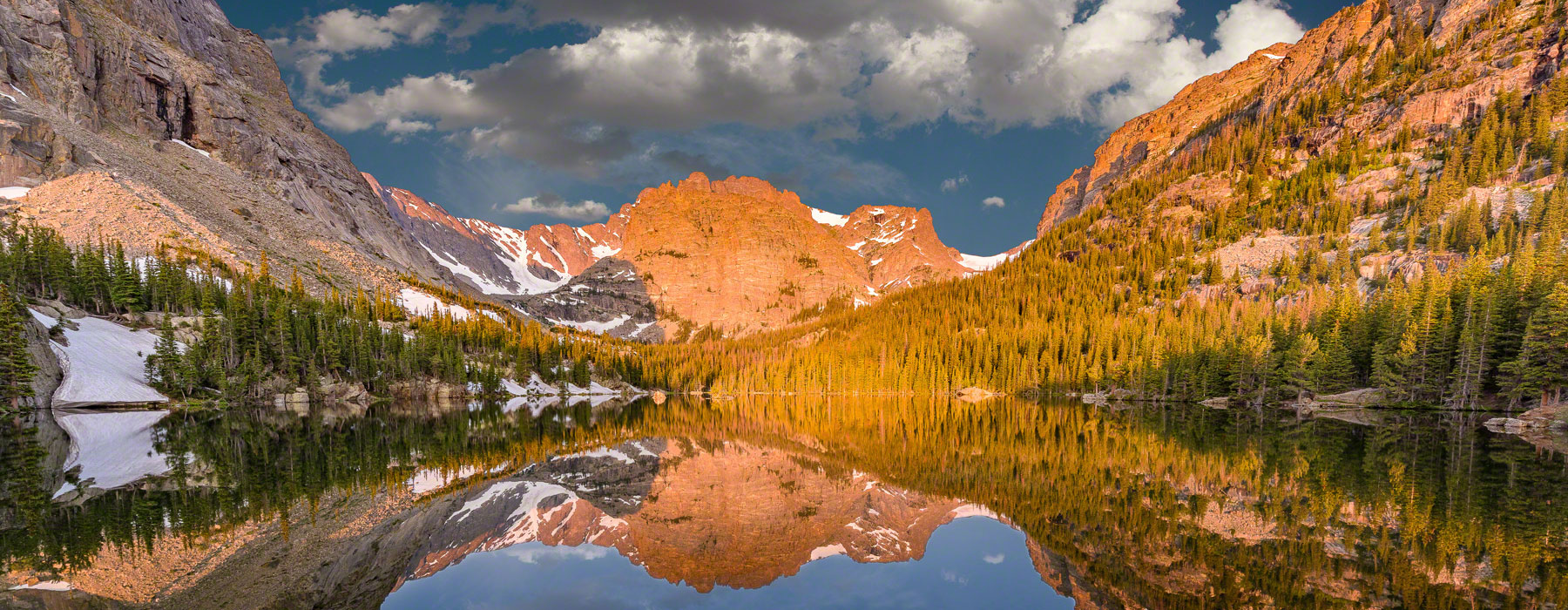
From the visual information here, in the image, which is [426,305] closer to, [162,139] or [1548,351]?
[162,139]

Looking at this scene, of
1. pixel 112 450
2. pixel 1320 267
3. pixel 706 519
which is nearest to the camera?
pixel 706 519

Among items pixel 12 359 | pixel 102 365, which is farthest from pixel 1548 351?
pixel 102 365

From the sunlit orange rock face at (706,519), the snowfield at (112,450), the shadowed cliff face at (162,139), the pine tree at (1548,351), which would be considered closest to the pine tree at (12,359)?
the snowfield at (112,450)

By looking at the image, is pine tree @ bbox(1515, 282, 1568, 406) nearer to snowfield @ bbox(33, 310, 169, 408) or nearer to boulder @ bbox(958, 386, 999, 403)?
boulder @ bbox(958, 386, 999, 403)

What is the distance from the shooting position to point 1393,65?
134 m

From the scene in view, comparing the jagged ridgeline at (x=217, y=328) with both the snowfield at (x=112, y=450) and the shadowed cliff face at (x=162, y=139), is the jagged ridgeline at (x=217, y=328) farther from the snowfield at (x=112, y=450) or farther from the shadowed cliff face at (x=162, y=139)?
the shadowed cliff face at (x=162, y=139)

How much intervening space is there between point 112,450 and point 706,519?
27449mm

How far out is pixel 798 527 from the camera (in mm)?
16875

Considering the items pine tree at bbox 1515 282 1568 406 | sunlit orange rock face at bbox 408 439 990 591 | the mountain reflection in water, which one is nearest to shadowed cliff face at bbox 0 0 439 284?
the mountain reflection in water

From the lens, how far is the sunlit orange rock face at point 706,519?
44.3 feet

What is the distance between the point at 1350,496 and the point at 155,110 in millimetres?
188162

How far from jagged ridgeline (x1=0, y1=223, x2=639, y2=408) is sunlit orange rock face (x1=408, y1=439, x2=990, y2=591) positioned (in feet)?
170

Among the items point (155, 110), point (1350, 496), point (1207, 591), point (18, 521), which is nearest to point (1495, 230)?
point (1350, 496)

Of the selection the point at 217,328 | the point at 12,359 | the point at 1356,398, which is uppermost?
the point at 217,328
